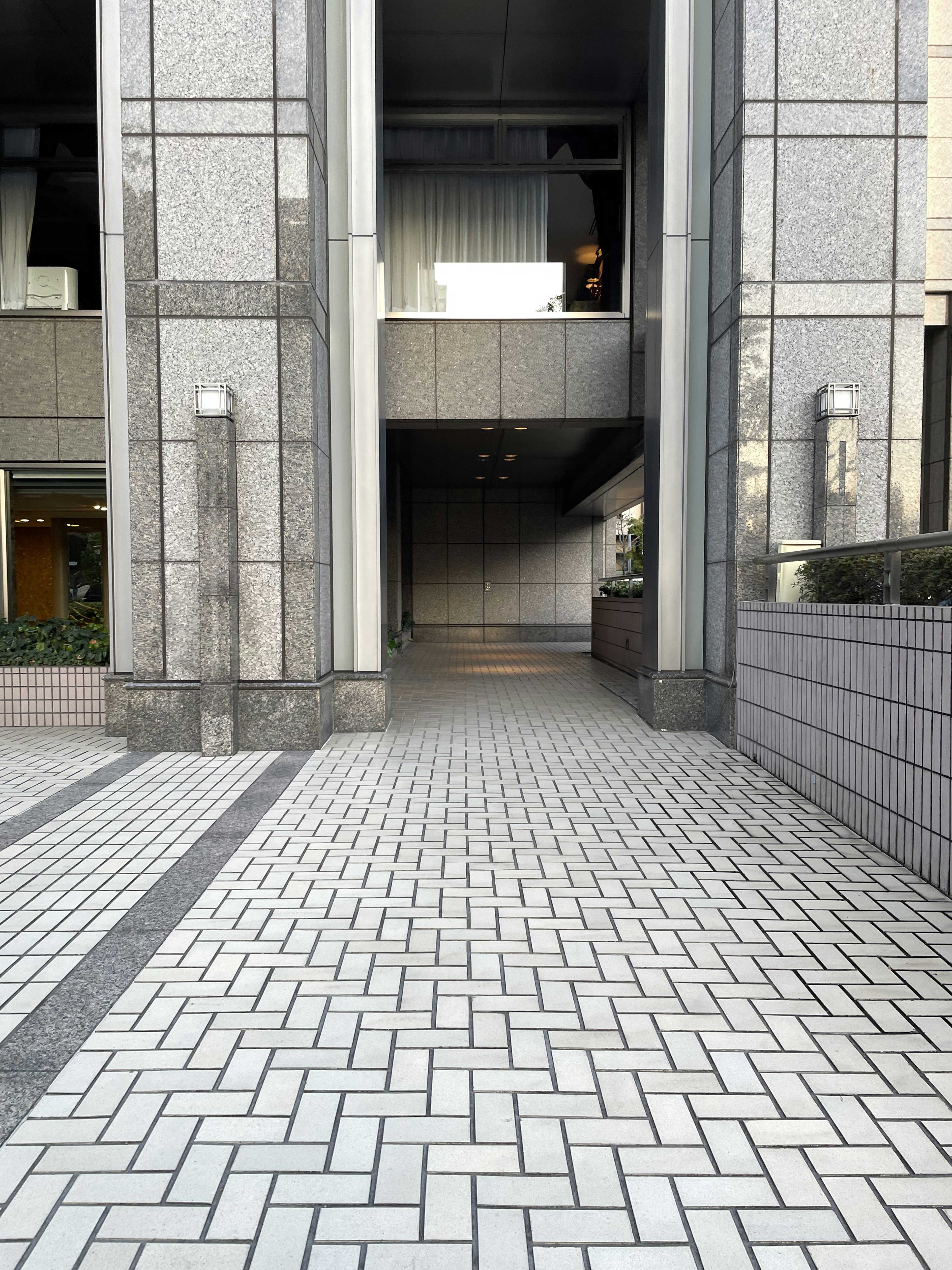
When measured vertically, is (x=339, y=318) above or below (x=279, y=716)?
above

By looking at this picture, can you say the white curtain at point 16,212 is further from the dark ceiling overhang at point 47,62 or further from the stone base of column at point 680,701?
the stone base of column at point 680,701

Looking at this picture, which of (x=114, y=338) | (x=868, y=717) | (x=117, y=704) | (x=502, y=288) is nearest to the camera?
(x=868, y=717)

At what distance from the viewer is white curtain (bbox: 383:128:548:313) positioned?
13.1 m

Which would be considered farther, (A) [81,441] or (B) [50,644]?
(A) [81,441]

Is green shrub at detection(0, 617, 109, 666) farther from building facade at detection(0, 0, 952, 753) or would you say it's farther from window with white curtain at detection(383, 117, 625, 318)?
window with white curtain at detection(383, 117, 625, 318)

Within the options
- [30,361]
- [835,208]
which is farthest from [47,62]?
[835,208]

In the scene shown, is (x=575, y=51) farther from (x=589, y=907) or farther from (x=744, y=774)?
(x=589, y=907)

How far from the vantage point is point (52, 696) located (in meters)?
9.45

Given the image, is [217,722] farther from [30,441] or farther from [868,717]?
[30,441]

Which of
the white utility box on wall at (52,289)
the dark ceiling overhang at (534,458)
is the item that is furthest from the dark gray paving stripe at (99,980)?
the white utility box on wall at (52,289)

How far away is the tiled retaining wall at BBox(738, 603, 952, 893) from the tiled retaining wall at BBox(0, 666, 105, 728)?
267 inches

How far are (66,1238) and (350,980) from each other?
1432 mm

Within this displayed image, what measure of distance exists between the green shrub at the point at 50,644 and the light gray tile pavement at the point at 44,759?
0.74 m

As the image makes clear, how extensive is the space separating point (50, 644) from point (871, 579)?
840 centimetres
